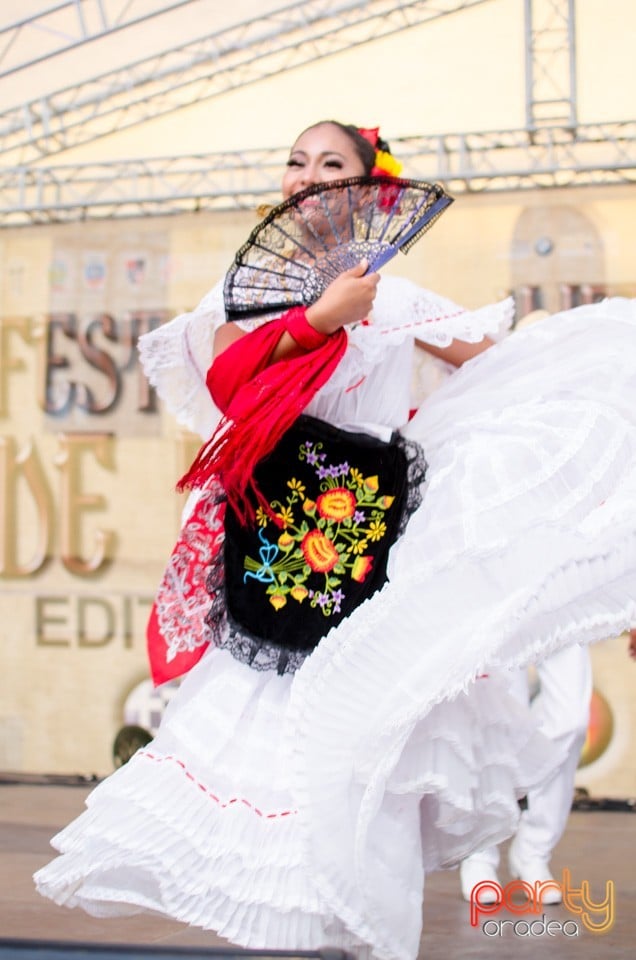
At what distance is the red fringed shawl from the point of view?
79.4 inches

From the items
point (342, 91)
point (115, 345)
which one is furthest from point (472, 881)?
point (342, 91)

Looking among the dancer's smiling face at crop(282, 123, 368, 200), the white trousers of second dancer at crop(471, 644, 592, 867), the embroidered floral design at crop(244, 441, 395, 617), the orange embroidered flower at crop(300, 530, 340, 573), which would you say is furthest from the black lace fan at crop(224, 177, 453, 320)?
the white trousers of second dancer at crop(471, 644, 592, 867)

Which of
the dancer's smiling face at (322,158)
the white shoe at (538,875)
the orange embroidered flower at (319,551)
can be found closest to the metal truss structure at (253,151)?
the dancer's smiling face at (322,158)

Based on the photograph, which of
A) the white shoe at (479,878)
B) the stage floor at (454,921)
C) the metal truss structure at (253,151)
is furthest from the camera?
the metal truss structure at (253,151)

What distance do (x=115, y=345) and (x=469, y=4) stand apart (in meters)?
1.96

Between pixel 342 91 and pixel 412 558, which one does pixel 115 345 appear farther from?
pixel 412 558

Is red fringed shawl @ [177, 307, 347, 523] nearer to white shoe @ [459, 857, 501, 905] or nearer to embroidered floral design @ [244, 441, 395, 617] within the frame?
embroidered floral design @ [244, 441, 395, 617]

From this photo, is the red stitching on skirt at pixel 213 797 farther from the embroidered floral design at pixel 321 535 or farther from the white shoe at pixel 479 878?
→ the white shoe at pixel 479 878

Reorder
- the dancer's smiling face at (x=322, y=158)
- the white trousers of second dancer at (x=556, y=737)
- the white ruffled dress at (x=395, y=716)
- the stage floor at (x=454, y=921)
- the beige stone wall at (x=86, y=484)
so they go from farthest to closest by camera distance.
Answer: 1. the beige stone wall at (x=86, y=484)
2. the white trousers of second dancer at (x=556, y=737)
3. the stage floor at (x=454, y=921)
4. the dancer's smiling face at (x=322, y=158)
5. the white ruffled dress at (x=395, y=716)

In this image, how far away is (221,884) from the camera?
184cm

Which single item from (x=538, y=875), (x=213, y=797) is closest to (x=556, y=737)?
(x=538, y=875)

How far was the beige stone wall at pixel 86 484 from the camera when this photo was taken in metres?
5.00

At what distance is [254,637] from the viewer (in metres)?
2.06

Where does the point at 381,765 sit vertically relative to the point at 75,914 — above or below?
above
